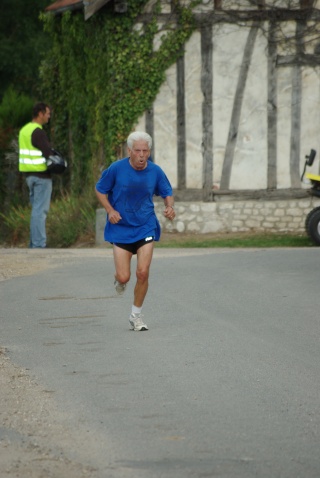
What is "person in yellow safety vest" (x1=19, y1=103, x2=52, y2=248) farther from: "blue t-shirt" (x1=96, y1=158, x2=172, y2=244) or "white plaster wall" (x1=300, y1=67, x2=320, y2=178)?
"blue t-shirt" (x1=96, y1=158, x2=172, y2=244)

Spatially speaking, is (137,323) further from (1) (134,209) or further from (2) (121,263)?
(1) (134,209)

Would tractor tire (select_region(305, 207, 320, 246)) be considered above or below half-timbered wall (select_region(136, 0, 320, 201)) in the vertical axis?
below

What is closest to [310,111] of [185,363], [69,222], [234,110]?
[234,110]

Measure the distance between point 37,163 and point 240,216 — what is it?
14.2 ft

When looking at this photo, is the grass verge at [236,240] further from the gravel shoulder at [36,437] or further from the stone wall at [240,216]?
the gravel shoulder at [36,437]

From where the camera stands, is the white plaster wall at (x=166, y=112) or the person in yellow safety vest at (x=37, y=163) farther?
the white plaster wall at (x=166, y=112)

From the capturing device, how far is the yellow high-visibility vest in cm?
1867

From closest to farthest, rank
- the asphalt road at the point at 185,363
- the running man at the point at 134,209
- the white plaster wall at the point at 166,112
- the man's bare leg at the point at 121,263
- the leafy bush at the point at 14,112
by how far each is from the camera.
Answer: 1. the asphalt road at the point at 185,363
2. the running man at the point at 134,209
3. the man's bare leg at the point at 121,263
4. the white plaster wall at the point at 166,112
5. the leafy bush at the point at 14,112

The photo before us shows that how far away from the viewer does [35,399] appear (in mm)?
7336

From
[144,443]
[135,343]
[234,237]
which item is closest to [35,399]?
[144,443]

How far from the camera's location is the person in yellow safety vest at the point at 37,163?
60.8 ft

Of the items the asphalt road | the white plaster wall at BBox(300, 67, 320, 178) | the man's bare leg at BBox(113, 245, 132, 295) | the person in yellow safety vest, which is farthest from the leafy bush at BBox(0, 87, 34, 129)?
the man's bare leg at BBox(113, 245, 132, 295)

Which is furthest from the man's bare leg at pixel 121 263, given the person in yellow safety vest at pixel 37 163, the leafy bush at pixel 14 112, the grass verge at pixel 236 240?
the leafy bush at pixel 14 112

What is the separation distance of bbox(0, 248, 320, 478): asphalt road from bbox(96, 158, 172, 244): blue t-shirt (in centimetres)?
82
